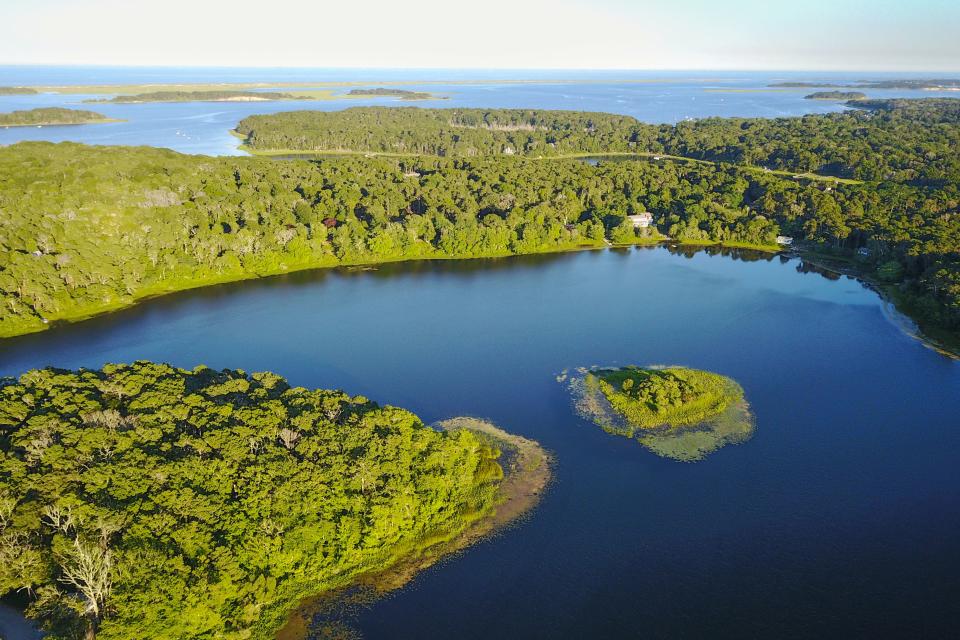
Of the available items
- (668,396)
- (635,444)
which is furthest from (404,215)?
(635,444)

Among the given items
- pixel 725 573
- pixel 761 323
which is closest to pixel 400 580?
pixel 725 573

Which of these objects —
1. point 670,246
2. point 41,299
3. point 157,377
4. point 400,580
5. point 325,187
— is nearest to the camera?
point 400,580

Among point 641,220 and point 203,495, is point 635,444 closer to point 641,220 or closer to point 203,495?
point 203,495

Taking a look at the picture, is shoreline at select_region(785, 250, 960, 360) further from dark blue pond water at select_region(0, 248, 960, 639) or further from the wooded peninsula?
dark blue pond water at select_region(0, 248, 960, 639)

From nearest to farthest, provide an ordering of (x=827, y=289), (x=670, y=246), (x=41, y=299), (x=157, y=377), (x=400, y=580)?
1. (x=400, y=580)
2. (x=157, y=377)
3. (x=41, y=299)
4. (x=827, y=289)
5. (x=670, y=246)

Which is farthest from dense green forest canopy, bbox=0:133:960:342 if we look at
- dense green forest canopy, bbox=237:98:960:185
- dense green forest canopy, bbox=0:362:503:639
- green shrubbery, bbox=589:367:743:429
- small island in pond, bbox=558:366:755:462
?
dense green forest canopy, bbox=0:362:503:639

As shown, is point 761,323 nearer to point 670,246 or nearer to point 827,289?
point 827,289

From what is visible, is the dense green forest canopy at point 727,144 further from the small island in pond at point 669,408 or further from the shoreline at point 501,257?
the small island in pond at point 669,408
